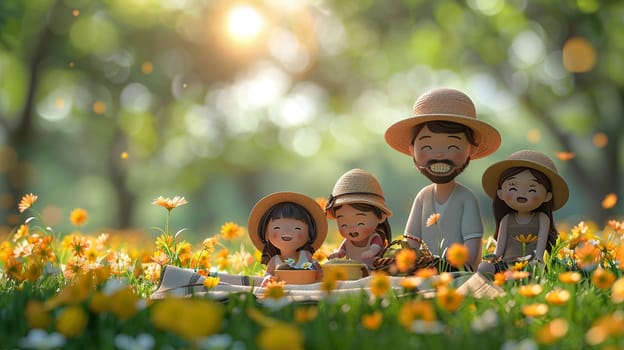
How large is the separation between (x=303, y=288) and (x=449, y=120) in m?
1.48

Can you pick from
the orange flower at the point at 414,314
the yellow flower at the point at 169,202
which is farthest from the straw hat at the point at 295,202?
the orange flower at the point at 414,314

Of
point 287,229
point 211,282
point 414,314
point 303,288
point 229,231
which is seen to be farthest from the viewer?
point 229,231

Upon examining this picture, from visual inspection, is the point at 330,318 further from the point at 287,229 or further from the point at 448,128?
the point at 448,128

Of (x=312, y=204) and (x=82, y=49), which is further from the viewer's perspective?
(x=82, y=49)

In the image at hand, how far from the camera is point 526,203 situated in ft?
15.1

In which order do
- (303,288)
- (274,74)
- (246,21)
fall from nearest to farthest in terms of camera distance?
(303,288)
(246,21)
(274,74)

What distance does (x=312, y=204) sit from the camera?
4.70 m

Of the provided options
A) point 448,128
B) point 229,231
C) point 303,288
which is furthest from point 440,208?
point 229,231

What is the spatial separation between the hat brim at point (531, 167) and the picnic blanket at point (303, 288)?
961mm

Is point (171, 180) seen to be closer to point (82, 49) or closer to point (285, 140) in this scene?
point (285, 140)

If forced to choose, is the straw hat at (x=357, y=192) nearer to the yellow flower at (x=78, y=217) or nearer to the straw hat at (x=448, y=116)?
the straw hat at (x=448, y=116)

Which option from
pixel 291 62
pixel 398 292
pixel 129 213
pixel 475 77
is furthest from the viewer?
pixel 129 213

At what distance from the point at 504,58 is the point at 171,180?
39.4ft

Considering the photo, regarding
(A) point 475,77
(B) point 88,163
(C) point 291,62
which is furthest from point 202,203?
(A) point 475,77
